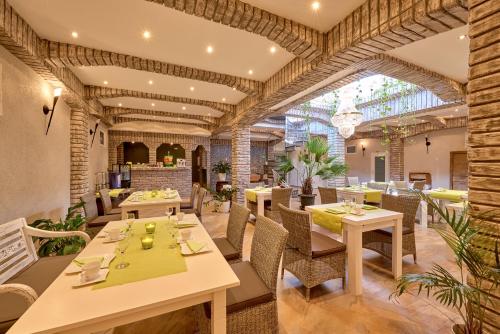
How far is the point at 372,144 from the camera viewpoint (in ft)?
34.9

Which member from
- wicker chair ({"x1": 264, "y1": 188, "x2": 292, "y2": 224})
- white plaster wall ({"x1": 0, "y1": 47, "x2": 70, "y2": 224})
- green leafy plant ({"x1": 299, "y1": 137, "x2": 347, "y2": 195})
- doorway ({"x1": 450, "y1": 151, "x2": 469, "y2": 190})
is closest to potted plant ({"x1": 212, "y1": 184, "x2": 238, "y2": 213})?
wicker chair ({"x1": 264, "y1": 188, "x2": 292, "y2": 224})

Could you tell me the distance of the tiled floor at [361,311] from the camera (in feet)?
6.24

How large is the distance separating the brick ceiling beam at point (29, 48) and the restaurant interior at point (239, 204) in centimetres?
2

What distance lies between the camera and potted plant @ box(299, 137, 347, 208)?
4.38 meters

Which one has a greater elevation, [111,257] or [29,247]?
[111,257]

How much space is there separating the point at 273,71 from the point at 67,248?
392 cm

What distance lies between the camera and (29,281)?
166cm

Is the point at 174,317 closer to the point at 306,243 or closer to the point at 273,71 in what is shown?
the point at 306,243

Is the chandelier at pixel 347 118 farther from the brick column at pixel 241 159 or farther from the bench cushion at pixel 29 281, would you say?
the bench cushion at pixel 29 281

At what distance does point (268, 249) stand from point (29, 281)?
183 centimetres

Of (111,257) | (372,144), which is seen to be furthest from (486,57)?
(372,144)

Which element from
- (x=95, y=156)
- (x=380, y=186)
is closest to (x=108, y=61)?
(x=95, y=156)

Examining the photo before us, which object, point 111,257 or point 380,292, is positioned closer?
point 111,257

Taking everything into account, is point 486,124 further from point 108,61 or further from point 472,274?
point 108,61
